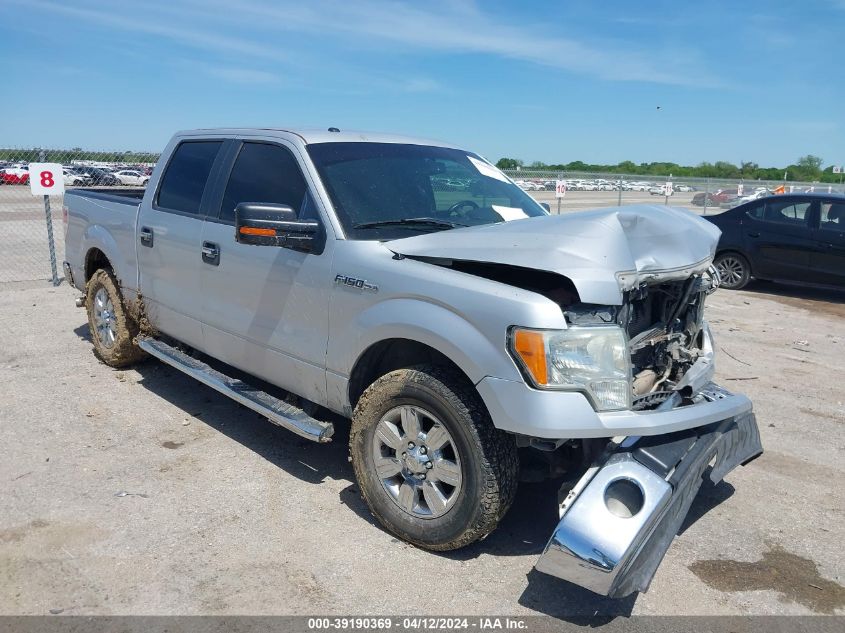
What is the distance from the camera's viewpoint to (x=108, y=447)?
15.6 feet

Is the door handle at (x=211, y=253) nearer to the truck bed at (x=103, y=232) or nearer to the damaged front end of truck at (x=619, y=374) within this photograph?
the truck bed at (x=103, y=232)

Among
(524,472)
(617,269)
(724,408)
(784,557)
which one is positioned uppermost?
(617,269)

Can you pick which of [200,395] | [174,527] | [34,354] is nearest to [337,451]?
[174,527]

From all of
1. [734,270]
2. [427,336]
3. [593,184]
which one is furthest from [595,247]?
[593,184]

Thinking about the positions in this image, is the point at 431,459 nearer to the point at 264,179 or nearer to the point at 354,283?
the point at 354,283

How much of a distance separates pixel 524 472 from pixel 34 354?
5.37 metres

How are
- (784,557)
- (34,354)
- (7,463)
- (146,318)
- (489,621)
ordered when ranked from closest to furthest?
(489,621) < (784,557) < (7,463) < (146,318) < (34,354)

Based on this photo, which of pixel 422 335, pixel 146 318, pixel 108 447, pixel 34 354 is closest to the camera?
pixel 422 335

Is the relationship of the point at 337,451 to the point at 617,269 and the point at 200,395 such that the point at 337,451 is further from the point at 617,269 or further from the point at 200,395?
the point at 617,269

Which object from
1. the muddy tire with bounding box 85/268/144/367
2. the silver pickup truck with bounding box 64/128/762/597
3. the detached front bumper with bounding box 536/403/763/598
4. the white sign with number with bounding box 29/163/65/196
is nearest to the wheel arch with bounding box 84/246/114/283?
the muddy tire with bounding box 85/268/144/367

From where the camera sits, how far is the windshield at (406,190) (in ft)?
13.2

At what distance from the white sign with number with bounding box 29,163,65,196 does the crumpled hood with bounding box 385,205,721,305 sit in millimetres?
8288

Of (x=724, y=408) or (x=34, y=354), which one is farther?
(x=34, y=354)

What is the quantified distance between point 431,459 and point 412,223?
1375 millimetres
